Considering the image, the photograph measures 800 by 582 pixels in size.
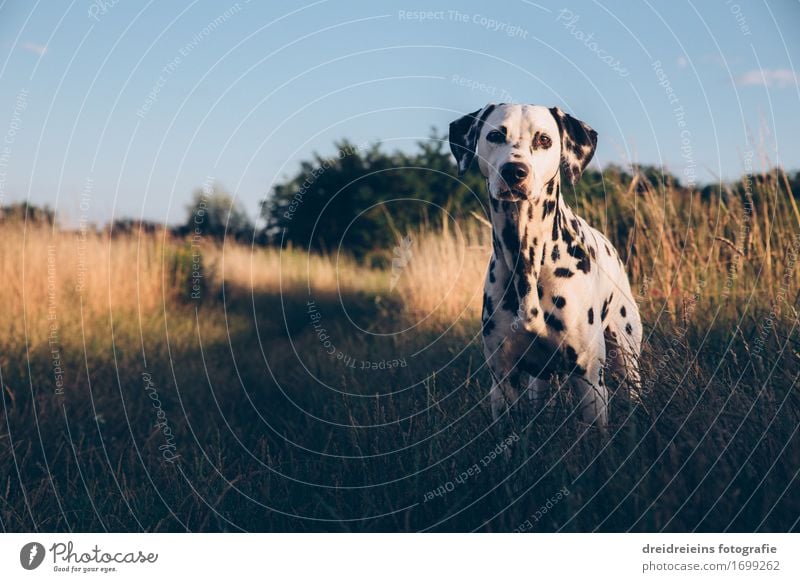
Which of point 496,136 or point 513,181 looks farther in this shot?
point 496,136

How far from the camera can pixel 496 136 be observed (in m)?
3.86

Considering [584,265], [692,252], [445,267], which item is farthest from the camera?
[445,267]

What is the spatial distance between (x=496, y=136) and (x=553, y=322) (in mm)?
1091

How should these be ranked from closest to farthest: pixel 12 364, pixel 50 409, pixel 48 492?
1. pixel 48 492
2. pixel 50 409
3. pixel 12 364

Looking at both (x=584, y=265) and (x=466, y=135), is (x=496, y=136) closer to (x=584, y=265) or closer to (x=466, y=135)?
(x=466, y=135)

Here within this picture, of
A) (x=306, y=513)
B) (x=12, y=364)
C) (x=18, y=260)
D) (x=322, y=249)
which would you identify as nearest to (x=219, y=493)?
(x=306, y=513)

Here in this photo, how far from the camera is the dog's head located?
3.71 meters

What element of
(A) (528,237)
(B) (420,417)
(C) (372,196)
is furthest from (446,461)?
(C) (372,196)

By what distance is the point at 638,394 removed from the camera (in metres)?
3.51

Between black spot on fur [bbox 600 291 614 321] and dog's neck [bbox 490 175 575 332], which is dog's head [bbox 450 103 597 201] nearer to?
dog's neck [bbox 490 175 575 332]

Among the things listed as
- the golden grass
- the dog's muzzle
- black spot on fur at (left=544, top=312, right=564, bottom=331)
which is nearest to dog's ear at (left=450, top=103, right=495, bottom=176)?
the dog's muzzle

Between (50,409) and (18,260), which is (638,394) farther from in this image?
(18,260)

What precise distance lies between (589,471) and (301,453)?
2006mm

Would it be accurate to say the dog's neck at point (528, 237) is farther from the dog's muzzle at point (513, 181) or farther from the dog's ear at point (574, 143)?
the dog's muzzle at point (513, 181)
